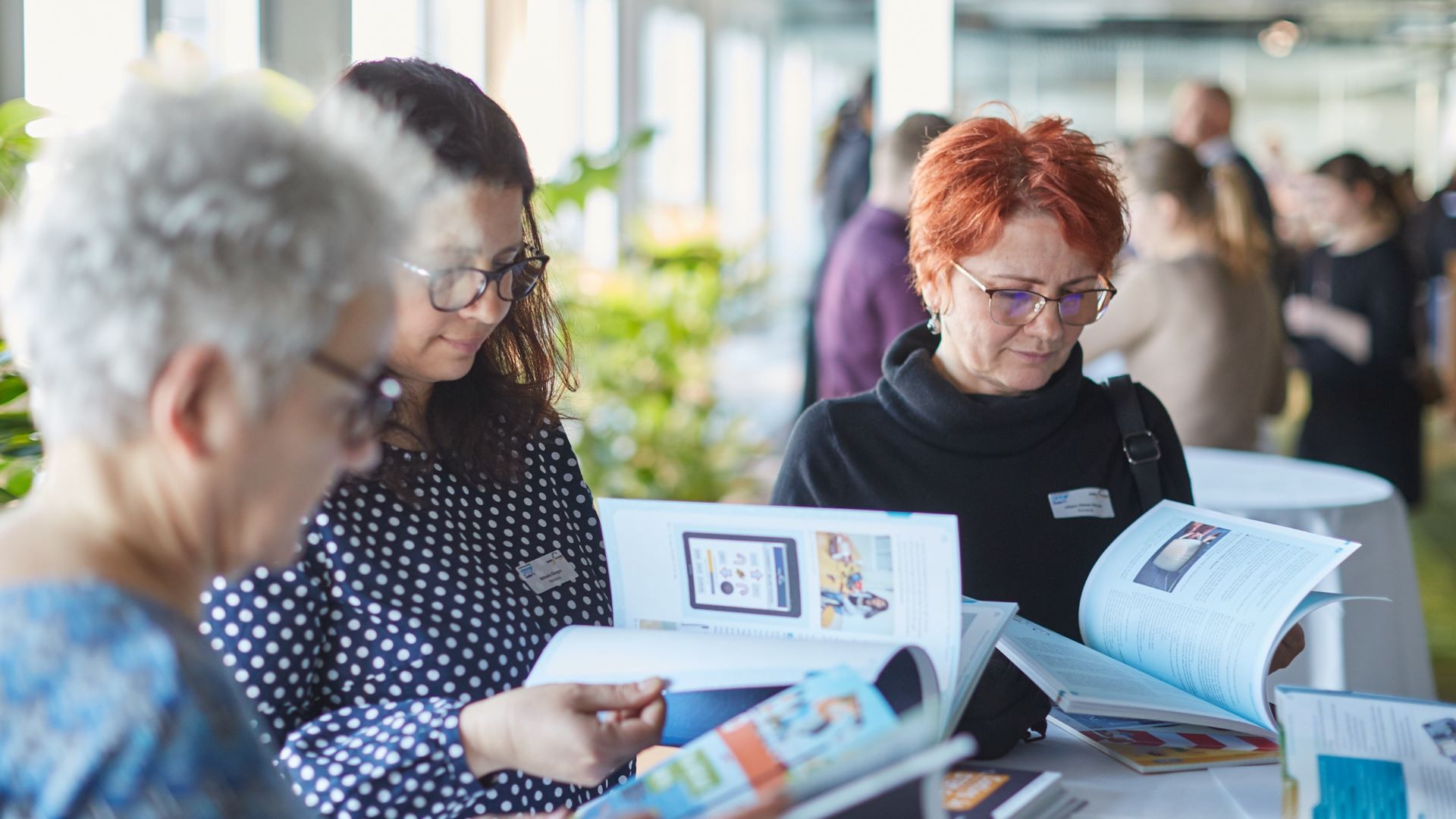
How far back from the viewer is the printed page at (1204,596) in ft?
4.58

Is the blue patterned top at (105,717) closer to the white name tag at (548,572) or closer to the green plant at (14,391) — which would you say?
the white name tag at (548,572)

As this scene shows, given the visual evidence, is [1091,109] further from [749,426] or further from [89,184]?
[89,184]

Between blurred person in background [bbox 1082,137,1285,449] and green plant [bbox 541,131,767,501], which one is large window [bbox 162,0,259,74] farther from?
blurred person in background [bbox 1082,137,1285,449]

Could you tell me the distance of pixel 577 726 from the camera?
108 centimetres

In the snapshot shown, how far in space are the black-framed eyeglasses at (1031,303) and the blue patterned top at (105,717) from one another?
1264mm

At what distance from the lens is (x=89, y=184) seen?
75 centimetres

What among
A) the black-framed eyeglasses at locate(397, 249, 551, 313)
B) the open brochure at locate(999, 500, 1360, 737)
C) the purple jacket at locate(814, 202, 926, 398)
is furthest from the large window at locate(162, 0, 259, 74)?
the open brochure at locate(999, 500, 1360, 737)

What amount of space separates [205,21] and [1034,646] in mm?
3248

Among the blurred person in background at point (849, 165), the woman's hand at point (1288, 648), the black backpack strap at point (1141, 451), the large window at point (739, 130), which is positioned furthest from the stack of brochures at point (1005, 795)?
the large window at point (739, 130)

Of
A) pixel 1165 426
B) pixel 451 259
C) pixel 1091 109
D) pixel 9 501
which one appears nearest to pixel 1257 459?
pixel 1165 426

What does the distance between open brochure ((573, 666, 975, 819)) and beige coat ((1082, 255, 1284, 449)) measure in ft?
8.26

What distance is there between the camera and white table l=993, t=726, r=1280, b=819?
4.46 ft

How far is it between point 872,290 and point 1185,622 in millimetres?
2361

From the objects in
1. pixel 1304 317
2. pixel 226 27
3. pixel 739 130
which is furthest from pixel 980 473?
pixel 739 130
